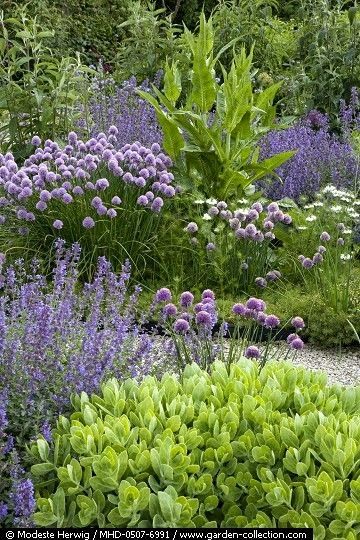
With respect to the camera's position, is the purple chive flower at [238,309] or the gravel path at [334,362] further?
the gravel path at [334,362]

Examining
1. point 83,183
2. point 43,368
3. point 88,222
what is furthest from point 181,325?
point 83,183

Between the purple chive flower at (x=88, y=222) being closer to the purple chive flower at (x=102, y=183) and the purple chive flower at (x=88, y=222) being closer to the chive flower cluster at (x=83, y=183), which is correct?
the chive flower cluster at (x=83, y=183)

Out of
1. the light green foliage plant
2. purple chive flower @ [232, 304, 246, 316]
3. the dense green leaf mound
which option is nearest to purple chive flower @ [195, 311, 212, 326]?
purple chive flower @ [232, 304, 246, 316]

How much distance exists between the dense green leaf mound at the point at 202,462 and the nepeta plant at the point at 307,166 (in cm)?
420

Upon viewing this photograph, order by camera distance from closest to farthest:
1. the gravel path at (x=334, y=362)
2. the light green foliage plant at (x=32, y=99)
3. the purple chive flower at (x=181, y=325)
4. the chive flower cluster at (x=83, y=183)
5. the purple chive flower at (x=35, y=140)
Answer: the purple chive flower at (x=181, y=325) < the gravel path at (x=334, y=362) < the chive flower cluster at (x=83, y=183) < the purple chive flower at (x=35, y=140) < the light green foliage plant at (x=32, y=99)

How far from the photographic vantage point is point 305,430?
2.95 metres

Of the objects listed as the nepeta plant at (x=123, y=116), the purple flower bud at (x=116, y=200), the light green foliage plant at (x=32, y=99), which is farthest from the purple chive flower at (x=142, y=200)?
the light green foliage plant at (x=32, y=99)

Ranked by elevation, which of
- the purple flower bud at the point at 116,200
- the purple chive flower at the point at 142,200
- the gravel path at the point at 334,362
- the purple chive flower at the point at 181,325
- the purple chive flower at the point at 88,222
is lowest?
the gravel path at the point at 334,362

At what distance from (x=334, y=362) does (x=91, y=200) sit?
2.02 meters

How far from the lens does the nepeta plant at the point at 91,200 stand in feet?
20.0

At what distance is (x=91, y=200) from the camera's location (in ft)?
20.5

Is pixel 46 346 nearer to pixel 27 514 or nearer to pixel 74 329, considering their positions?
pixel 74 329

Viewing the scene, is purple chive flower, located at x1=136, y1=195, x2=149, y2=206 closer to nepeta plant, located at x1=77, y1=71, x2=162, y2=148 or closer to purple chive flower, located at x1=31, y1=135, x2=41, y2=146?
purple chive flower, located at x1=31, y1=135, x2=41, y2=146

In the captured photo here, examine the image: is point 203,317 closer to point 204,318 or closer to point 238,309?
point 204,318
